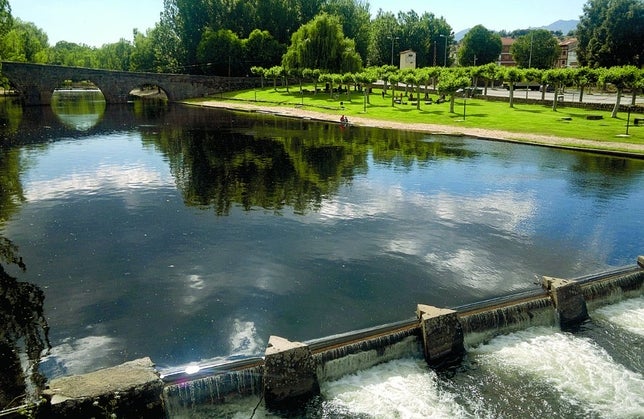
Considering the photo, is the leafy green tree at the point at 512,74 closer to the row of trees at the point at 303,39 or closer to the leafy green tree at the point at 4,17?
the row of trees at the point at 303,39

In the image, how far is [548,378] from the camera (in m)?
15.2

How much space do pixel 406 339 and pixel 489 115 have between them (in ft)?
220

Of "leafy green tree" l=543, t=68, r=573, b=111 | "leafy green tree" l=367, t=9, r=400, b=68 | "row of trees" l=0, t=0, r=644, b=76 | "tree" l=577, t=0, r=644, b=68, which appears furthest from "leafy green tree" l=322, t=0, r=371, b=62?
"leafy green tree" l=543, t=68, r=573, b=111

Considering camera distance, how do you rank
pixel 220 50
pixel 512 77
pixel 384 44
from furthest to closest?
pixel 384 44 → pixel 220 50 → pixel 512 77

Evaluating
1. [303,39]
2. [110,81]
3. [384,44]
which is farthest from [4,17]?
[384,44]

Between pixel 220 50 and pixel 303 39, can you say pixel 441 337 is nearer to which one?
pixel 303 39

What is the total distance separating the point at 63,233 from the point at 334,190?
1743cm

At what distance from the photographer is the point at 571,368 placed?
15711 millimetres

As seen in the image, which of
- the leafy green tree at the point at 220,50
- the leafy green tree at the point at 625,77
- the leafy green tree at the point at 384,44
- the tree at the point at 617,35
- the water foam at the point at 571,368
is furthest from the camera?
the leafy green tree at the point at 384,44

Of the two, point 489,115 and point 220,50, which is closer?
point 489,115

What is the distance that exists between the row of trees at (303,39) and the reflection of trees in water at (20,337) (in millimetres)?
99594

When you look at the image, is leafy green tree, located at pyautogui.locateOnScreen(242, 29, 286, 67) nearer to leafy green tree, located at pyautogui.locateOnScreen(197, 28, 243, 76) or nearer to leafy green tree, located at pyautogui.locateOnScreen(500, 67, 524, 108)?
leafy green tree, located at pyautogui.locateOnScreen(197, 28, 243, 76)

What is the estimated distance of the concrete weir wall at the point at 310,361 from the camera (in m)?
12.3

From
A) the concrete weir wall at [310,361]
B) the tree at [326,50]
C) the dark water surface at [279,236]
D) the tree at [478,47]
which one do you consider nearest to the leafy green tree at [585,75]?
the dark water surface at [279,236]
